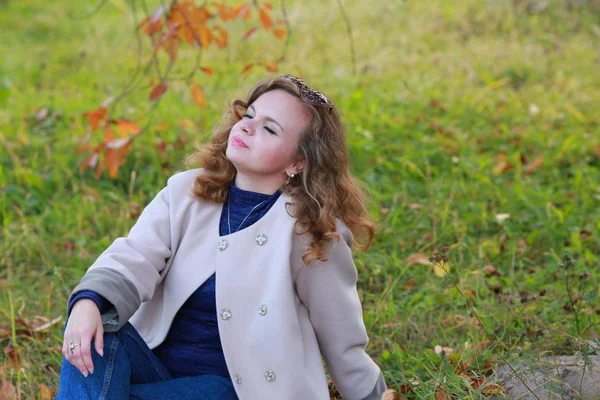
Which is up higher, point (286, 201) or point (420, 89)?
point (286, 201)

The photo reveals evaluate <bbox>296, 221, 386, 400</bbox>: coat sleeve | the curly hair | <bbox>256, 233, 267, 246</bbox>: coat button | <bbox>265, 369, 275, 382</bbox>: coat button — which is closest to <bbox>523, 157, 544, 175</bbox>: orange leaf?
the curly hair

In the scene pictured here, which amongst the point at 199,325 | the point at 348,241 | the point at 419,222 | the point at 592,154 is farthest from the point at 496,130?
the point at 199,325

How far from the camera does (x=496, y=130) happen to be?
4496 millimetres

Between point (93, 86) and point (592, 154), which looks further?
point (93, 86)

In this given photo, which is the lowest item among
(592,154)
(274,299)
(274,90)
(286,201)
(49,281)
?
(49,281)

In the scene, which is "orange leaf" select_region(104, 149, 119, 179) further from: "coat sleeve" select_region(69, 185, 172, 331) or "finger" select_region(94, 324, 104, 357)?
"finger" select_region(94, 324, 104, 357)

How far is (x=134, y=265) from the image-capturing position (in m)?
2.19

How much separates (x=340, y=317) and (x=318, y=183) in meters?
0.40

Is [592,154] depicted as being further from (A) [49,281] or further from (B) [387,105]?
(A) [49,281]

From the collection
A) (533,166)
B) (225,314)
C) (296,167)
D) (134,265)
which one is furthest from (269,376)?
(533,166)

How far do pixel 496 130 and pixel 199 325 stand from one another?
109 inches

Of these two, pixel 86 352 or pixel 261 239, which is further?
pixel 261 239

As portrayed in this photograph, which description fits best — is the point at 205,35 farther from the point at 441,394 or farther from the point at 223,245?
the point at 441,394

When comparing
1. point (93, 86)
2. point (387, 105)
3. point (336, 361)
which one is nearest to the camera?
point (336, 361)
